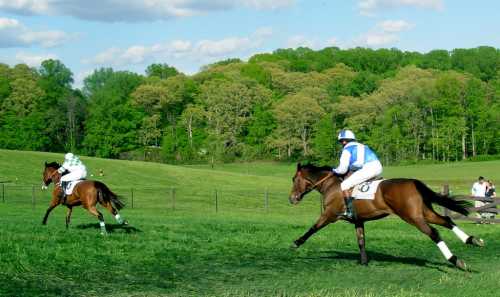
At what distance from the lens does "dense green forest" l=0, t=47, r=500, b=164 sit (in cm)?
9900

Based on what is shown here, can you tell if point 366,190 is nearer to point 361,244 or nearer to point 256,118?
point 361,244

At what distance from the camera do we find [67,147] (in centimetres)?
10588

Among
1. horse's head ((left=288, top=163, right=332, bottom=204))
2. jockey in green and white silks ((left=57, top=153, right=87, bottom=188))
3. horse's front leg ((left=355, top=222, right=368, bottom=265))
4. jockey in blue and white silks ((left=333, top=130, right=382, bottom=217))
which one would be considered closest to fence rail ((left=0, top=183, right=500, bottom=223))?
jockey in green and white silks ((left=57, top=153, right=87, bottom=188))

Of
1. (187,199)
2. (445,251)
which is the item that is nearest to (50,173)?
(445,251)

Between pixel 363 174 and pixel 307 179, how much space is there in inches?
66.2

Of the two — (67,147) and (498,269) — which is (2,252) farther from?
(67,147)

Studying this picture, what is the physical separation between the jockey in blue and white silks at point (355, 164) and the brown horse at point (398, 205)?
1.00 ft

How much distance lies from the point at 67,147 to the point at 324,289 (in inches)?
3926

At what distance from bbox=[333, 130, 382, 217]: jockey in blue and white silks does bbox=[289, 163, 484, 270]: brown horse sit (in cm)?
31

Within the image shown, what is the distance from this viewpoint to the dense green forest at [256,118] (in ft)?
325

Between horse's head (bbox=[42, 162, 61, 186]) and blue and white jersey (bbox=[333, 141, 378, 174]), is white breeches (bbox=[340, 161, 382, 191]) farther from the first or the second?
horse's head (bbox=[42, 162, 61, 186])

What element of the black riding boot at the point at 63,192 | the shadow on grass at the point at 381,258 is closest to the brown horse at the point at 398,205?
the shadow on grass at the point at 381,258

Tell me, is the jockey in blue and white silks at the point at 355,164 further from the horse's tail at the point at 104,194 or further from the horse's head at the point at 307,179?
the horse's tail at the point at 104,194

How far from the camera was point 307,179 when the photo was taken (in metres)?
14.9
